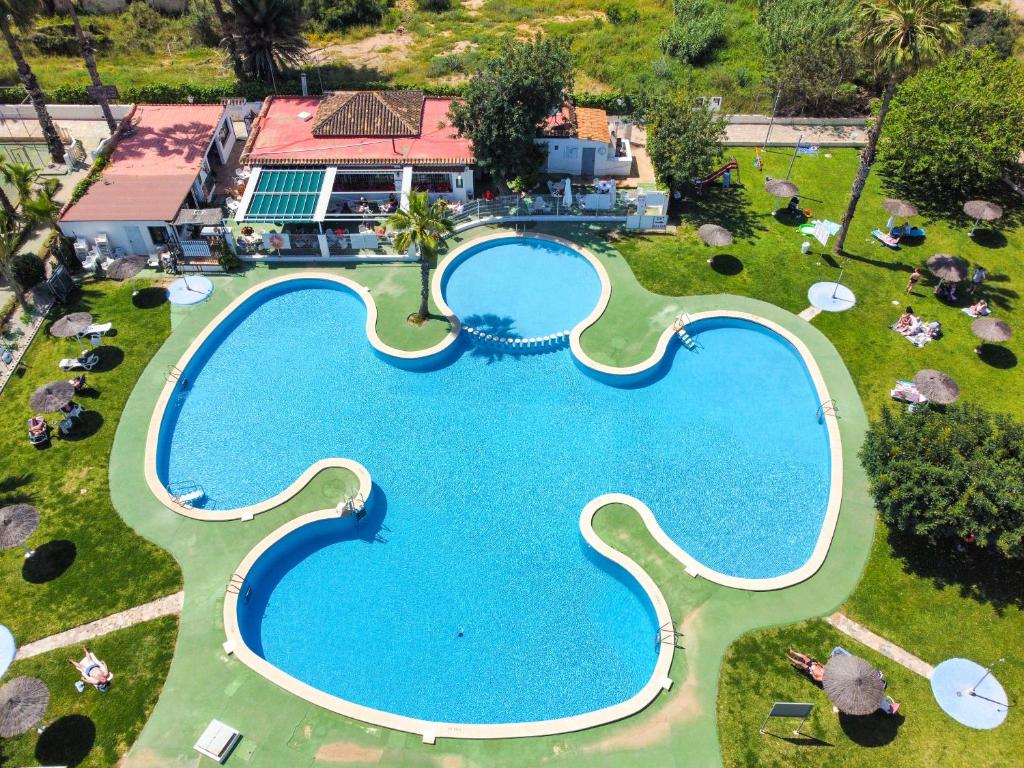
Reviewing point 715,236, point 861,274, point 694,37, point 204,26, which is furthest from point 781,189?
point 204,26

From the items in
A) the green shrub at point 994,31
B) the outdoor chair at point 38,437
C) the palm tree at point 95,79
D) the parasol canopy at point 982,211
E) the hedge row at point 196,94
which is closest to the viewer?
the outdoor chair at point 38,437

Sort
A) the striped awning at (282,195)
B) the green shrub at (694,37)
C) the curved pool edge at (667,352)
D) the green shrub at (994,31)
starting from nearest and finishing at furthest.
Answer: the curved pool edge at (667,352) < the striped awning at (282,195) < the green shrub at (994,31) < the green shrub at (694,37)

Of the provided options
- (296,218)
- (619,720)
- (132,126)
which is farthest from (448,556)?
(132,126)

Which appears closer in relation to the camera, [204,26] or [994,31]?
[994,31]

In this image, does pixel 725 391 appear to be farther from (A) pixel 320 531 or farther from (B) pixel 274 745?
(B) pixel 274 745

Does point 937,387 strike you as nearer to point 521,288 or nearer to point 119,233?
point 521,288

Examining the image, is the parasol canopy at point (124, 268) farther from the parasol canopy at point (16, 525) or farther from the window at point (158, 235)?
the parasol canopy at point (16, 525)

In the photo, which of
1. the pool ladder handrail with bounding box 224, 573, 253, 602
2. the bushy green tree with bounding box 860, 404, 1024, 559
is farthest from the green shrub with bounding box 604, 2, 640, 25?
the pool ladder handrail with bounding box 224, 573, 253, 602

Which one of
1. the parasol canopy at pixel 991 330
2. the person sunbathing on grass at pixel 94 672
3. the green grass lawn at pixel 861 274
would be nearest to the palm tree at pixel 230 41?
the green grass lawn at pixel 861 274
